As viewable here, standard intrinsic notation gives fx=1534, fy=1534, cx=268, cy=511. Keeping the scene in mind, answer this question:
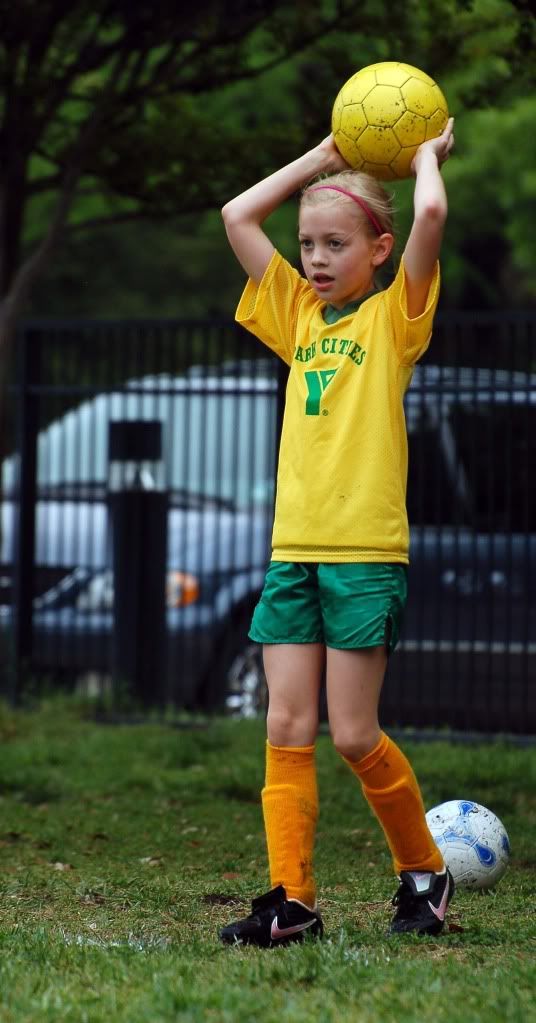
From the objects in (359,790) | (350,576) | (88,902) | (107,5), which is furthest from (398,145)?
(107,5)

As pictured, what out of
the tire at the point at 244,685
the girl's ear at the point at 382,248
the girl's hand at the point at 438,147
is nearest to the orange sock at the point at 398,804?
the girl's ear at the point at 382,248

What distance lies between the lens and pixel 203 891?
200 inches

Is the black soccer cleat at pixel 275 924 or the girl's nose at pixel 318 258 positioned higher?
the girl's nose at pixel 318 258

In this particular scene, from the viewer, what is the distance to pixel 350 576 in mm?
4066

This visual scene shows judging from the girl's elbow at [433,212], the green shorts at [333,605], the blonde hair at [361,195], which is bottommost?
the green shorts at [333,605]

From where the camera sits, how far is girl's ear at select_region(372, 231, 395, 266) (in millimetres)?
4316

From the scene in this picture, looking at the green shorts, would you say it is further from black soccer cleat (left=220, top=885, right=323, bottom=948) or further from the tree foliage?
the tree foliage

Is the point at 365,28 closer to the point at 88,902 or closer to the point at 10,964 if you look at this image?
the point at 88,902

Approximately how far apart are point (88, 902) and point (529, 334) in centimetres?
484

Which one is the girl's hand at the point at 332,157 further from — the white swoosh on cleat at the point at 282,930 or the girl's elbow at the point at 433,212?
the white swoosh on cleat at the point at 282,930

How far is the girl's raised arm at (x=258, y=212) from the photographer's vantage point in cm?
445

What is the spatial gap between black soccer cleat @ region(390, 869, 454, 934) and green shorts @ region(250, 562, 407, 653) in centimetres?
66

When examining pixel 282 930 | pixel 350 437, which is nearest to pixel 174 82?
pixel 350 437

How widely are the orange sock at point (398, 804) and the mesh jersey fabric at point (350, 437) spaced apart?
1.82 feet
